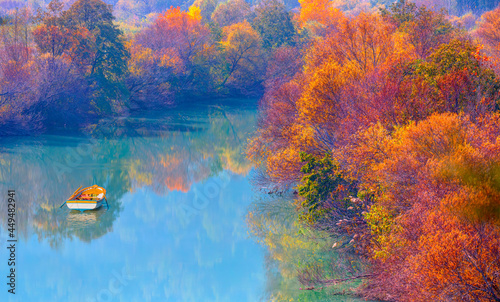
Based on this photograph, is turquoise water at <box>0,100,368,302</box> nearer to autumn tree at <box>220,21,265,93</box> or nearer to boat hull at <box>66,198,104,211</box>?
boat hull at <box>66,198,104,211</box>

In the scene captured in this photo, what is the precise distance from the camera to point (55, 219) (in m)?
26.4

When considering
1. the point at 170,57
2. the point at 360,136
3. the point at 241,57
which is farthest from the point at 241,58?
the point at 360,136

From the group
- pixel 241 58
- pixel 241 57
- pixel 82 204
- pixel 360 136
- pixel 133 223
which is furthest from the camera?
pixel 241 58

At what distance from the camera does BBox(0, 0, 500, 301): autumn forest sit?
13.2 metres

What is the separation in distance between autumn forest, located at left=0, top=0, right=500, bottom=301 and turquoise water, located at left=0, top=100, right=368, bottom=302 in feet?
6.88

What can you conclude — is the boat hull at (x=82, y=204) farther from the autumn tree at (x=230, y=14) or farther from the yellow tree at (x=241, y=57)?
the autumn tree at (x=230, y=14)

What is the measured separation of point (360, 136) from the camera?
67.1ft

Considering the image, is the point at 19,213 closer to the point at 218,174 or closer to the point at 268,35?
the point at 218,174

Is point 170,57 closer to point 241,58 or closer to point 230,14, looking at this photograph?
point 241,58

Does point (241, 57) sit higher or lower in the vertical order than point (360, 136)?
higher

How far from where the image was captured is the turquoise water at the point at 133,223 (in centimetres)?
2038

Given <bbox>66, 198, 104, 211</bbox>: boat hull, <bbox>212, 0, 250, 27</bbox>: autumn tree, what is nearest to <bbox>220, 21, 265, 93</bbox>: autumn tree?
<bbox>212, 0, 250, 27</bbox>: autumn tree

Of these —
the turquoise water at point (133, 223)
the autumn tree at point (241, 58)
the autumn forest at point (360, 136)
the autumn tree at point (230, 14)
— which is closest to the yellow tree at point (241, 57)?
the autumn tree at point (241, 58)

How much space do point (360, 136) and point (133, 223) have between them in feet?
42.5
